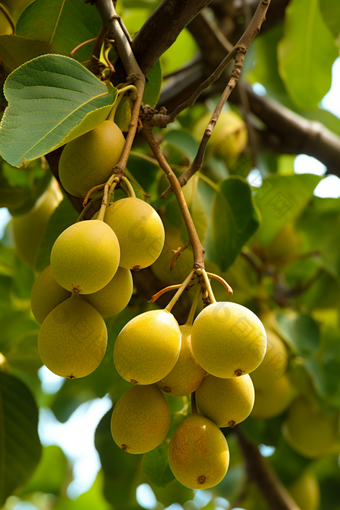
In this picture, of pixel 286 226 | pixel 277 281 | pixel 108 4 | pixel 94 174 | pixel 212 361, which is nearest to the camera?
pixel 212 361

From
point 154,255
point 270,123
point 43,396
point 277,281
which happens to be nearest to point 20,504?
point 43,396

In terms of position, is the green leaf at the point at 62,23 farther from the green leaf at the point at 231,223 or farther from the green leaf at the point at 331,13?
the green leaf at the point at 331,13

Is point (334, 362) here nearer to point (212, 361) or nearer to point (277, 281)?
point (277, 281)

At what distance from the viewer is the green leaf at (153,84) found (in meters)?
0.94

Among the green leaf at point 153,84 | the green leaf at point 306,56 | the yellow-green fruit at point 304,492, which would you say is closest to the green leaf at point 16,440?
the green leaf at point 153,84

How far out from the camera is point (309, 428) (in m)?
1.61

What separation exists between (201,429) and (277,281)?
1.39 meters

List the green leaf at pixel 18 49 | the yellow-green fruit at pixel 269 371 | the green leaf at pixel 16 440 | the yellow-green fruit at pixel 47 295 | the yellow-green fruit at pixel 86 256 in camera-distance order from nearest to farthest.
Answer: the yellow-green fruit at pixel 86 256 < the yellow-green fruit at pixel 47 295 < the green leaf at pixel 18 49 < the green leaf at pixel 16 440 < the yellow-green fruit at pixel 269 371

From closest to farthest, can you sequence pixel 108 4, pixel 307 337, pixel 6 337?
pixel 108 4 → pixel 307 337 → pixel 6 337

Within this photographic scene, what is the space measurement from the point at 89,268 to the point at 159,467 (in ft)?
1.64

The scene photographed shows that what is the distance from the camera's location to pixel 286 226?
1.80 meters

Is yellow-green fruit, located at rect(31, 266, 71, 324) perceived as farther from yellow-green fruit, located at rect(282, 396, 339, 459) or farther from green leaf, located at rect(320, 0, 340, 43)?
green leaf, located at rect(320, 0, 340, 43)

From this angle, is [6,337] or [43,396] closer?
[6,337]

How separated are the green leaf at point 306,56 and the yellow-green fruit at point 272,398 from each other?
108 cm
